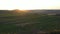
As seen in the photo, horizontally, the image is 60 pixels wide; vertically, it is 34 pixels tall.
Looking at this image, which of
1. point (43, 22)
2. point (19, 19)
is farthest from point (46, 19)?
point (19, 19)
